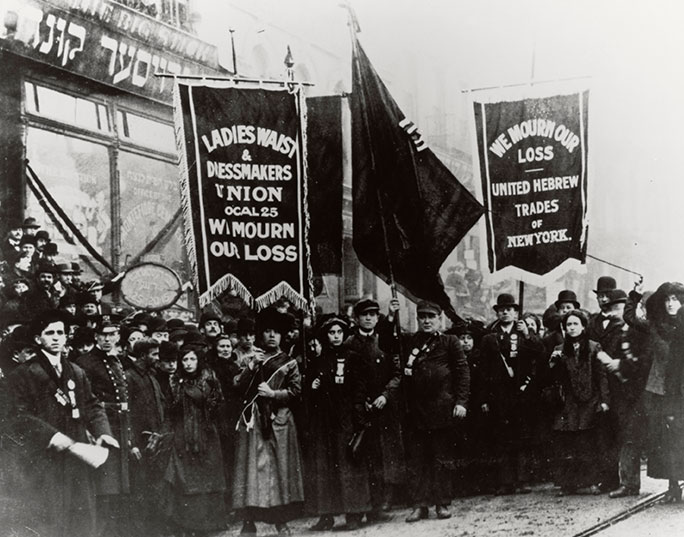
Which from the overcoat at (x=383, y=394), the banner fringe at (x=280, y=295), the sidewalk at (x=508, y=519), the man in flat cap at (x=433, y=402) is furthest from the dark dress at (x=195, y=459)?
the man in flat cap at (x=433, y=402)

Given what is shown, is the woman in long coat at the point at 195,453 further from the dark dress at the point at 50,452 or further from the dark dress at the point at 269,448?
the dark dress at the point at 50,452

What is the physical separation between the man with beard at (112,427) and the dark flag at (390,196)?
2.22 meters

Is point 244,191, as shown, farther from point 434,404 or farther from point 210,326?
point 434,404

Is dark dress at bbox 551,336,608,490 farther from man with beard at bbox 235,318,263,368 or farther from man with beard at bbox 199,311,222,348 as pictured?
man with beard at bbox 199,311,222,348

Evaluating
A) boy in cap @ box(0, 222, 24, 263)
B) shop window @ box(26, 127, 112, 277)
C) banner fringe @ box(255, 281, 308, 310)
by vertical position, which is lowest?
banner fringe @ box(255, 281, 308, 310)

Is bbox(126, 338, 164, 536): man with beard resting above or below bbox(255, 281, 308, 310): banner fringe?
below

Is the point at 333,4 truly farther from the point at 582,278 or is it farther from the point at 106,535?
the point at 582,278

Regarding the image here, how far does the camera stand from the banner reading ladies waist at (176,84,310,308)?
6367 millimetres

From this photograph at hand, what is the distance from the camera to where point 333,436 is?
6633 millimetres

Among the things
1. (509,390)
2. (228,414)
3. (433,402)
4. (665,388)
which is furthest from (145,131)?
(665,388)

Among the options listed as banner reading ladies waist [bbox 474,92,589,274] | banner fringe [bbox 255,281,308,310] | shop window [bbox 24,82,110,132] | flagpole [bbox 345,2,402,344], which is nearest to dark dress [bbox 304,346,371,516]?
banner fringe [bbox 255,281,308,310]

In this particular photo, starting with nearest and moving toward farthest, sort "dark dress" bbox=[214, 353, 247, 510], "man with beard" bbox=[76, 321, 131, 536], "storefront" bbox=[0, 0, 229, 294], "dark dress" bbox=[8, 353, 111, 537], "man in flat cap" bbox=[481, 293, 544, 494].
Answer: "dark dress" bbox=[8, 353, 111, 537], "man with beard" bbox=[76, 321, 131, 536], "dark dress" bbox=[214, 353, 247, 510], "man in flat cap" bbox=[481, 293, 544, 494], "storefront" bbox=[0, 0, 229, 294]

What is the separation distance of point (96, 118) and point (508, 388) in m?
5.27

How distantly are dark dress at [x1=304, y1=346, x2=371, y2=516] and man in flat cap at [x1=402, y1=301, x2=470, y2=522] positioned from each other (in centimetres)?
52
